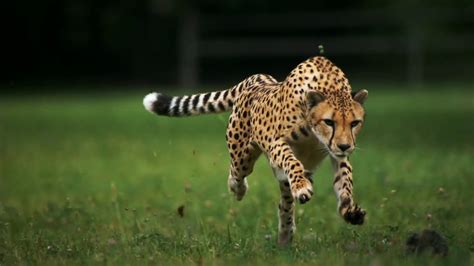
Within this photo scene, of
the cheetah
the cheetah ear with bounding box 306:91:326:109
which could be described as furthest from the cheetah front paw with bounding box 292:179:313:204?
the cheetah ear with bounding box 306:91:326:109

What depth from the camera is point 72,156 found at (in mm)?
14562

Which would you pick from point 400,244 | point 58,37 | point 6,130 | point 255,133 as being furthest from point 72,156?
point 58,37

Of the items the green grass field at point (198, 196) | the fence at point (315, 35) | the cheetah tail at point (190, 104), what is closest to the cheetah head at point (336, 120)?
the green grass field at point (198, 196)

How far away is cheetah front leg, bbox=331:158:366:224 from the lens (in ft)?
18.4

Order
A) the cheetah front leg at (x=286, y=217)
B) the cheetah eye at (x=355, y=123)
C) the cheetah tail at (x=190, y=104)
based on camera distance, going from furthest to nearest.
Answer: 1. the cheetah tail at (x=190, y=104)
2. the cheetah front leg at (x=286, y=217)
3. the cheetah eye at (x=355, y=123)

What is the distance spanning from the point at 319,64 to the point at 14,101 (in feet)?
71.7

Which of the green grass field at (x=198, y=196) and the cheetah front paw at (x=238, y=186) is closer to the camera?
the green grass field at (x=198, y=196)

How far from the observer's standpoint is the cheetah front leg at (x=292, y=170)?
573 centimetres

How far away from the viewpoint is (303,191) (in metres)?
5.72

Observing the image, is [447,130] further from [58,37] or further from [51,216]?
[58,37]

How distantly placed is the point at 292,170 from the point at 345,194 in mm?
315

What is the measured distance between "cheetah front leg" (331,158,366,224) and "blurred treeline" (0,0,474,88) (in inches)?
950

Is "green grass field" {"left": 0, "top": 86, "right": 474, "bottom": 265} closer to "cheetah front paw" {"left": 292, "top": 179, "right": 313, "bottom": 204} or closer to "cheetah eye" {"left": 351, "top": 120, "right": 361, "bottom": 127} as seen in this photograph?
"cheetah front paw" {"left": 292, "top": 179, "right": 313, "bottom": 204}

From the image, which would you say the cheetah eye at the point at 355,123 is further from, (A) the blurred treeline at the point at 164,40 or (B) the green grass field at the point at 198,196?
(A) the blurred treeline at the point at 164,40
